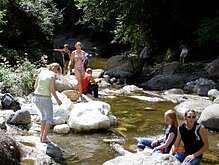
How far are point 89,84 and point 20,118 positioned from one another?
13.5ft

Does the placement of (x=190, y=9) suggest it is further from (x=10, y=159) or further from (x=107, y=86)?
(x=10, y=159)

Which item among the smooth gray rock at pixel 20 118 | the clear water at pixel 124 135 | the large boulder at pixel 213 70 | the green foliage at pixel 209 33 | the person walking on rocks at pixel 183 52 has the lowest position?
the clear water at pixel 124 135

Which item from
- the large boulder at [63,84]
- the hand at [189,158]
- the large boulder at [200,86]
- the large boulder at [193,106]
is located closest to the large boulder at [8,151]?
the hand at [189,158]

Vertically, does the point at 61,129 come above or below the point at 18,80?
below

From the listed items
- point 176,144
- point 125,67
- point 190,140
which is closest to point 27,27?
point 125,67

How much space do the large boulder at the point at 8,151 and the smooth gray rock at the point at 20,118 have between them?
253 centimetres

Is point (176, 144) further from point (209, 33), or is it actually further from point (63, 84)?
point (209, 33)

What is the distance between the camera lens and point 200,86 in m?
18.0

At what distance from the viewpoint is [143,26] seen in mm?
25922

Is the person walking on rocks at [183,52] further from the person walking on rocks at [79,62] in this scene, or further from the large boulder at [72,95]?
the large boulder at [72,95]

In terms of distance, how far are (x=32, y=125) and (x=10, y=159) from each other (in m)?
3.25

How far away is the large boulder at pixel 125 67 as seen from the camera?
2266cm

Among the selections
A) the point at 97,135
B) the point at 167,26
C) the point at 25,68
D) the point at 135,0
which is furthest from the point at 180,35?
the point at 97,135

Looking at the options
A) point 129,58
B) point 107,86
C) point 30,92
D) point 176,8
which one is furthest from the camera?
point 176,8
